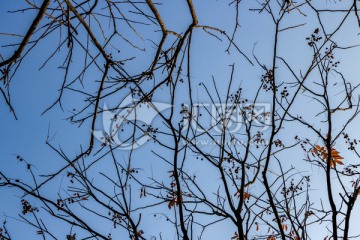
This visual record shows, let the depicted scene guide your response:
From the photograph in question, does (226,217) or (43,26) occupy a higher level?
(43,26)

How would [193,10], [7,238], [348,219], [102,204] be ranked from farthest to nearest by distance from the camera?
[7,238]
[102,204]
[348,219]
[193,10]

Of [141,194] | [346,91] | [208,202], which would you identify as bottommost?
[208,202]

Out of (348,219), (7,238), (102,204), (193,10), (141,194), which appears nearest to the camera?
(193,10)

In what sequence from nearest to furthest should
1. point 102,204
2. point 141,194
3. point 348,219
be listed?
point 348,219 < point 102,204 < point 141,194

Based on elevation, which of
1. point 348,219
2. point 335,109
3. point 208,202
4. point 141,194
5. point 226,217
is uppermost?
point 335,109

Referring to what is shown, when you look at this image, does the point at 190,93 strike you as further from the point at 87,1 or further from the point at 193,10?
the point at 87,1

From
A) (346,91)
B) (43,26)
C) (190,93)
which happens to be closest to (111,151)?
(190,93)

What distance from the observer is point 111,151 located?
310cm

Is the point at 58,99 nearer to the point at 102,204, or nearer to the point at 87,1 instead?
the point at 87,1

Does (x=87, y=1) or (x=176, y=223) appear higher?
(x=87, y=1)

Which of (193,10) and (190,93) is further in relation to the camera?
(190,93)

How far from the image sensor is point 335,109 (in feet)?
11.1

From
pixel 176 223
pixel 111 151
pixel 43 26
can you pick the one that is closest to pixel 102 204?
pixel 111 151

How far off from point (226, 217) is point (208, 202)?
0.31 metres
